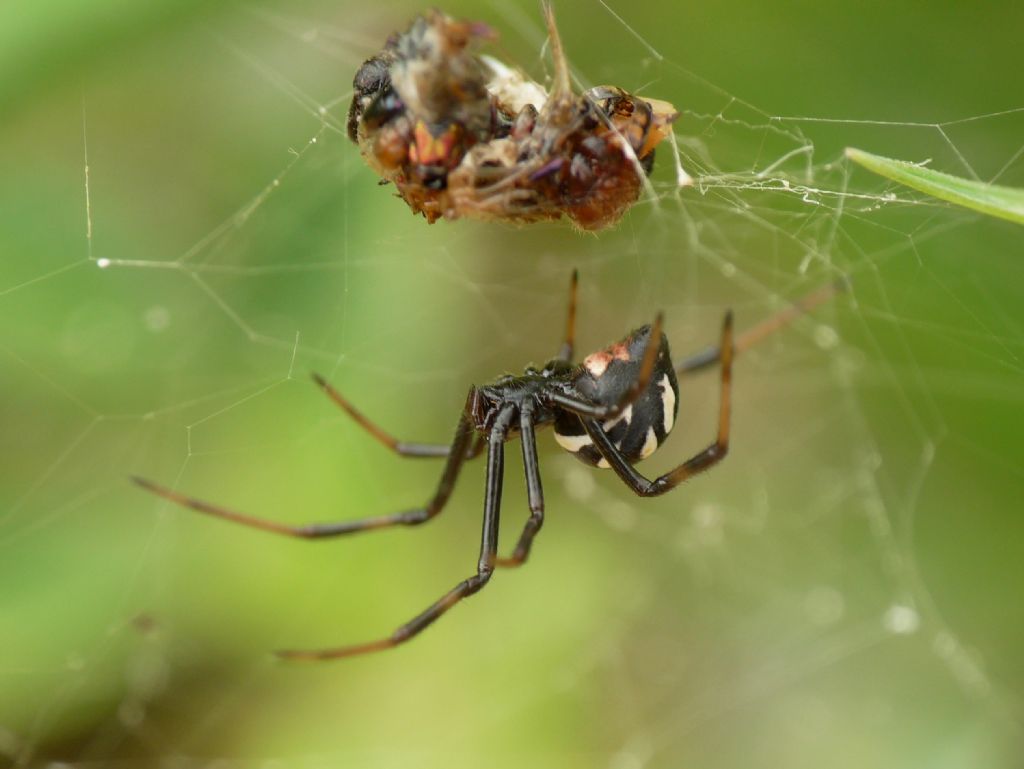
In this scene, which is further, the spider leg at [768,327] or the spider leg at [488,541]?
the spider leg at [488,541]

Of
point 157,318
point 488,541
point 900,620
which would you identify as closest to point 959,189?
point 488,541

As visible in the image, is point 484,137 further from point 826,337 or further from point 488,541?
point 826,337

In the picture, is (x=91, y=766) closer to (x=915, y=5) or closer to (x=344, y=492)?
(x=344, y=492)

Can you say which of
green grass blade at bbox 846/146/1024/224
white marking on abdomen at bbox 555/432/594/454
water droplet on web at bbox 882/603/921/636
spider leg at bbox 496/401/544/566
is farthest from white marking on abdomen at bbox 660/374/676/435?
water droplet on web at bbox 882/603/921/636

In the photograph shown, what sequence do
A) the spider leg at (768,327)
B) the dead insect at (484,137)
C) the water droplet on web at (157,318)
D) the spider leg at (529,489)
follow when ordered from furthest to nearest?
the water droplet on web at (157,318) → the spider leg at (529,489) → the spider leg at (768,327) → the dead insect at (484,137)

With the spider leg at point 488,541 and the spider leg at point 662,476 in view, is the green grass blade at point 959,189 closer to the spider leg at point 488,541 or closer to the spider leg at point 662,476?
the spider leg at point 662,476

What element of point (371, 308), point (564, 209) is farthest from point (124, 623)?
point (564, 209)

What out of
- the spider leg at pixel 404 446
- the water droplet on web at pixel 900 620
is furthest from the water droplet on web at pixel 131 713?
the water droplet on web at pixel 900 620
